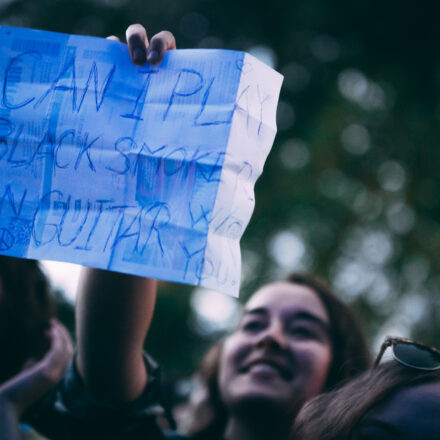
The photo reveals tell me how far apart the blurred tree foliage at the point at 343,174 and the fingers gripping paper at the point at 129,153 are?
5889 millimetres

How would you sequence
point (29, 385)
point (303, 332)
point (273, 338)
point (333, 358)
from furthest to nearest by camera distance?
point (333, 358)
point (303, 332)
point (273, 338)
point (29, 385)

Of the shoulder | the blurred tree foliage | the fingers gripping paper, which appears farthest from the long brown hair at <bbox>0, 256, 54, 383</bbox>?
the blurred tree foliage

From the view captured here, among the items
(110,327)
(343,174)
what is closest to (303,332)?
(110,327)

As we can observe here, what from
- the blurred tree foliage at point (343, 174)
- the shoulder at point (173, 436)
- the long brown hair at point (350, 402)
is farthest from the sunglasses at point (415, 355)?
the blurred tree foliage at point (343, 174)

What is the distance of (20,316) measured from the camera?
1826mm

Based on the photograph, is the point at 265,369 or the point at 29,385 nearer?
the point at 29,385

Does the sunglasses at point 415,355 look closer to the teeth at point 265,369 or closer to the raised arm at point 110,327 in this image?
the teeth at point 265,369

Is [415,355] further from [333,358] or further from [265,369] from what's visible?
[333,358]

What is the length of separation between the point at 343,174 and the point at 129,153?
23.2ft

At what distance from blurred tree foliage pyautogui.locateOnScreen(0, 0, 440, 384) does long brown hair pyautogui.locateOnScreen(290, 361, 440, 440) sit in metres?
5.79

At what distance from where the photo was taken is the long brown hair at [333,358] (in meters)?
2.11

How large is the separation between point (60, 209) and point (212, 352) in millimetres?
1726

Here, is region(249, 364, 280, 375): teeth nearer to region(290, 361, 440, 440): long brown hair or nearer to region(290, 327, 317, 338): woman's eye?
region(290, 327, 317, 338): woman's eye

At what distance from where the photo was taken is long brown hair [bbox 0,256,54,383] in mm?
1790
